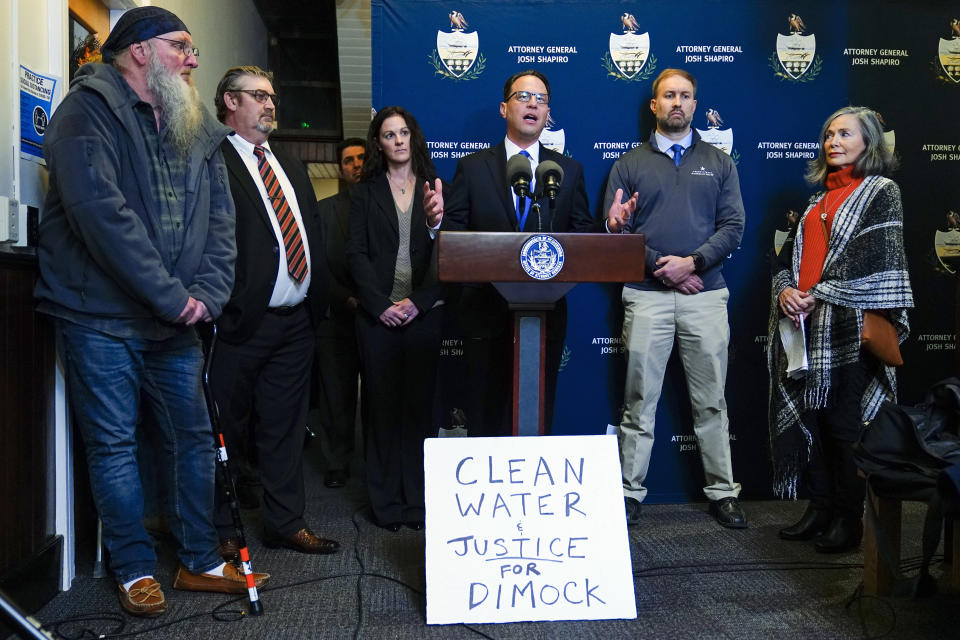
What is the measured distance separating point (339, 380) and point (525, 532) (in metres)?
2.11

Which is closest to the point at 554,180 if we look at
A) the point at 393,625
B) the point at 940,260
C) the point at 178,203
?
the point at 178,203

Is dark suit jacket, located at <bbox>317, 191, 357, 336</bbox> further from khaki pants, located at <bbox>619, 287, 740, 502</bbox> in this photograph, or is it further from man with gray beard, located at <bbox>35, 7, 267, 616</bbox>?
man with gray beard, located at <bbox>35, 7, 267, 616</bbox>

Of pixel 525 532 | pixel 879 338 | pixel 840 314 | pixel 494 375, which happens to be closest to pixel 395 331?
pixel 494 375

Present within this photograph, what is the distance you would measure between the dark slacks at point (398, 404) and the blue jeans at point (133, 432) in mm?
833

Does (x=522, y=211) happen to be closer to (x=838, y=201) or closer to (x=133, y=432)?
(x=838, y=201)

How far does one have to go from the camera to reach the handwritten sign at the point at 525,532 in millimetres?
2152

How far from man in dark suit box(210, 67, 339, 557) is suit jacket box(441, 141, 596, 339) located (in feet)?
1.83

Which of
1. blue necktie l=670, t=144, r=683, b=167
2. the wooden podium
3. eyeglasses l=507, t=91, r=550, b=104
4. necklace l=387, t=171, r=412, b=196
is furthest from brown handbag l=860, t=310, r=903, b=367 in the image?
necklace l=387, t=171, r=412, b=196

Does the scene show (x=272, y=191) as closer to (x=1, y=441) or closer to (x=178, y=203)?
(x=178, y=203)

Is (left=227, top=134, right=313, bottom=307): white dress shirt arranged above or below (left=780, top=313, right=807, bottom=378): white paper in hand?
above

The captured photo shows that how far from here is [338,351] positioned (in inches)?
161

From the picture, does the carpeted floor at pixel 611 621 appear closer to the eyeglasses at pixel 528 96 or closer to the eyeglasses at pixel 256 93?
the eyeglasses at pixel 256 93

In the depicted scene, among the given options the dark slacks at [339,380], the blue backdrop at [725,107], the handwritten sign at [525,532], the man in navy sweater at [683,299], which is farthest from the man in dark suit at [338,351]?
the handwritten sign at [525,532]

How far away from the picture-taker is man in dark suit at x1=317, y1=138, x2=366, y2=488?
4043mm
